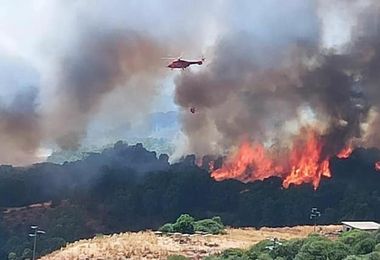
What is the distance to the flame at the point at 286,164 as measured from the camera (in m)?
79.6

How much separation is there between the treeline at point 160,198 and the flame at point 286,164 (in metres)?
1.64

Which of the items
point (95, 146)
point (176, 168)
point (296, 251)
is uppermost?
point (95, 146)

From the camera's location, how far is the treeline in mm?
71312

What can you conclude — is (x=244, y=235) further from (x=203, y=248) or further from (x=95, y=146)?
(x=95, y=146)

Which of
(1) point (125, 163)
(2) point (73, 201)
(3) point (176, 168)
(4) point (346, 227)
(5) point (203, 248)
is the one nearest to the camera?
(5) point (203, 248)

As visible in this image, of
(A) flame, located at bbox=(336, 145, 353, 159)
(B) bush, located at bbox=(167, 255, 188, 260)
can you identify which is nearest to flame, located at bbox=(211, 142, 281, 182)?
(A) flame, located at bbox=(336, 145, 353, 159)

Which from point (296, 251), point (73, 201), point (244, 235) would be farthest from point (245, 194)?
point (296, 251)

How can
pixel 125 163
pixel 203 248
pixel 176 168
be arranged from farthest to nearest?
pixel 125 163 < pixel 176 168 < pixel 203 248

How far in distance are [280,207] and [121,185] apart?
18406 mm

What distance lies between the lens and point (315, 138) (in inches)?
3248

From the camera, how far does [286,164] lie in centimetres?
8175

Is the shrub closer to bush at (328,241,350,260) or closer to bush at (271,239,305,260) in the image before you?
bush at (271,239,305,260)

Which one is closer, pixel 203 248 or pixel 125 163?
pixel 203 248

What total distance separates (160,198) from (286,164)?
15.1m
